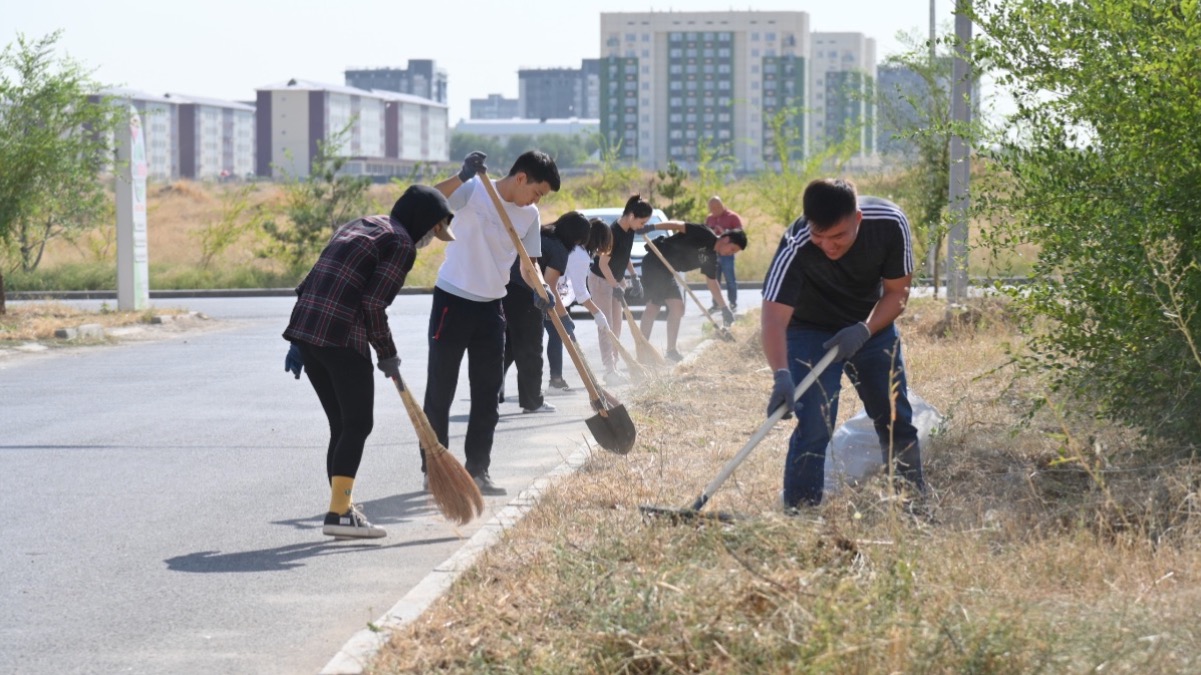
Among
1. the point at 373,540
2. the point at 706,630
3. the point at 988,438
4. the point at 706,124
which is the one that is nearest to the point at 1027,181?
the point at 988,438

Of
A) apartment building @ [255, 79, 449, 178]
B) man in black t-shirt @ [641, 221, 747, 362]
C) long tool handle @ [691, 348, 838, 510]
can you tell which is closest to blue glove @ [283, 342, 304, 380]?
long tool handle @ [691, 348, 838, 510]

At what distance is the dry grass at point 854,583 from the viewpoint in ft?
13.4

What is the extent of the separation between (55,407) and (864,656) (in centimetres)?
934

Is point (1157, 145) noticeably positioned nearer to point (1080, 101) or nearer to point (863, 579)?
point (1080, 101)

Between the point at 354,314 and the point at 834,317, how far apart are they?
203 cm

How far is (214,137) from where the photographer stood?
177375mm

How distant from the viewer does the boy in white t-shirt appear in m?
7.90

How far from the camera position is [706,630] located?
14.1 feet

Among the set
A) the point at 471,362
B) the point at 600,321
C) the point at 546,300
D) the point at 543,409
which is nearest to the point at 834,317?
the point at 471,362

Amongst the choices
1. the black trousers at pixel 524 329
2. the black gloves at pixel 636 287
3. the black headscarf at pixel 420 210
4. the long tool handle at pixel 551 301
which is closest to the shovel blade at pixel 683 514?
the black headscarf at pixel 420 210

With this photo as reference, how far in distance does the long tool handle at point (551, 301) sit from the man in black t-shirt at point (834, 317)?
2.00 m

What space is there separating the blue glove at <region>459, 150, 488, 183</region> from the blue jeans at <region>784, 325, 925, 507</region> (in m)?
2.30

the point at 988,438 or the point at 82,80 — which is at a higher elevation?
the point at 82,80

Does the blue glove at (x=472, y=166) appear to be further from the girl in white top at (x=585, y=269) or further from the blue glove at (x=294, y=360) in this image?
the girl in white top at (x=585, y=269)
